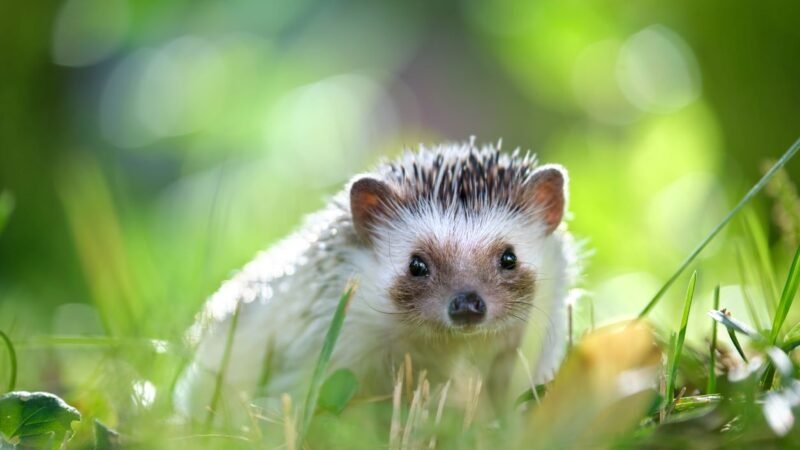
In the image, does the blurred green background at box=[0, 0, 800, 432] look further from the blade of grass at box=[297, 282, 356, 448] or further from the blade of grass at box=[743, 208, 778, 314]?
the blade of grass at box=[297, 282, 356, 448]

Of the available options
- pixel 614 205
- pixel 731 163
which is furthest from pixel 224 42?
pixel 731 163

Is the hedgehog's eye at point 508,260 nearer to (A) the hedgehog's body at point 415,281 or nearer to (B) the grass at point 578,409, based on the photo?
(A) the hedgehog's body at point 415,281

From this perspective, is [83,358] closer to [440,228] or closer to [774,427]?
[440,228]

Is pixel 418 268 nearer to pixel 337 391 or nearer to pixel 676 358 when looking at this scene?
pixel 337 391

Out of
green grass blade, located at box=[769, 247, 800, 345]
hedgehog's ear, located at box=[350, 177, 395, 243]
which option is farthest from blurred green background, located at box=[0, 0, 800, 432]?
green grass blade, located at box=[769, 247, 800, 345]

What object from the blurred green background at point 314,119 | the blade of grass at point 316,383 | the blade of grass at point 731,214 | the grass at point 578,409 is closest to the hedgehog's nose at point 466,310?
the grass at point 578,409

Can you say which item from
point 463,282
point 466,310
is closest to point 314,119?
point 463,282

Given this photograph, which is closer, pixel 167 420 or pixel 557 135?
pixel 167 420
